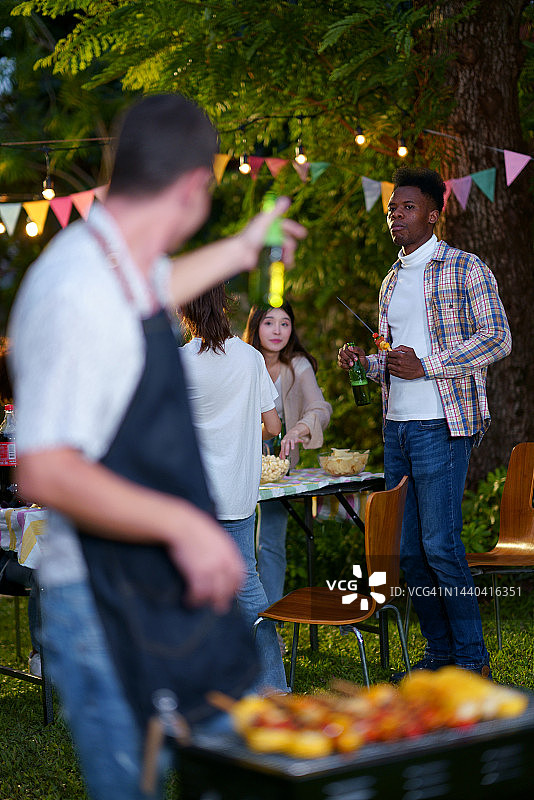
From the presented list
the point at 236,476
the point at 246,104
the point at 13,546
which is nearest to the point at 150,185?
the point at 236,476

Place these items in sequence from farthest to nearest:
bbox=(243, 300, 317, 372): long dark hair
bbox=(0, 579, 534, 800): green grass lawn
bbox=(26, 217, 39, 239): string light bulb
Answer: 1. bbox=(26, 217, 39, 239): string light bulb
2. bbox=(243, 300, 317, 372): long dark hair
3. bbox=(0, 579, 534, 800): green grass lawn

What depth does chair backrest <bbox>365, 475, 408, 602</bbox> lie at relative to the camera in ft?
11.4

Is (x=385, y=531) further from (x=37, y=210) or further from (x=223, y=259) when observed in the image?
(x=37, y=210)

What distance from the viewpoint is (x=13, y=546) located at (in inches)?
154

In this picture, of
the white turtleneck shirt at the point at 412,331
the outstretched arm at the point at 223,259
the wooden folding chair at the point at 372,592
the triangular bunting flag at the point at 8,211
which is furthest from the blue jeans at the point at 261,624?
the triangular bunting flag at the point at 8,211

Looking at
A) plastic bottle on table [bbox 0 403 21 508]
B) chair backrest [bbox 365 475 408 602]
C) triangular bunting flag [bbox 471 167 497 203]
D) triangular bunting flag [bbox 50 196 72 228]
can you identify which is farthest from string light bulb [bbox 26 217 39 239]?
chair backrest [bbox 365 475 408 602]

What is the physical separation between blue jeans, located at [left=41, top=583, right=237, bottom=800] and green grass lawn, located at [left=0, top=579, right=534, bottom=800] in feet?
6.35

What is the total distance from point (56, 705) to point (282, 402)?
73.0 inches

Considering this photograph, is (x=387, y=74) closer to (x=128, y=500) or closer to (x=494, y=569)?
(x=494, y=569)

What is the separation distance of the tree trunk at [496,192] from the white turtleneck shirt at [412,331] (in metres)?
1.72

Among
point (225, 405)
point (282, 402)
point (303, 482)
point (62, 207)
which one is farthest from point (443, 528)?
point (62, 207)

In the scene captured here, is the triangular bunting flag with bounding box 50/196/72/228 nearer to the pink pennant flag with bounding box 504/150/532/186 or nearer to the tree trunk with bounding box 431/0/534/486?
the tree trunk with bounding box 431/0/534/486

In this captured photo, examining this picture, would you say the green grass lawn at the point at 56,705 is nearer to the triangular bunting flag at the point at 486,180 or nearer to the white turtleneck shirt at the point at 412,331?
the white turtleneck shirt at the point at 412,331

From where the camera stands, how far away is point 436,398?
12.9 feet
